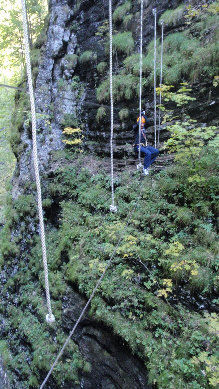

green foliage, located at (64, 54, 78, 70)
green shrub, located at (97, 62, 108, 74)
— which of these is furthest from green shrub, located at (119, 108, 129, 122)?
green foliage, located at (64, 54, 78, 70)

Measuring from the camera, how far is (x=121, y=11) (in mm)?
9508

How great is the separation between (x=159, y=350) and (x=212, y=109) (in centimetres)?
587

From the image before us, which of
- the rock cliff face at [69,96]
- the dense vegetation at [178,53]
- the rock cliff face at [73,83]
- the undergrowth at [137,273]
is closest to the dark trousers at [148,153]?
the undergrowth at [137,273]

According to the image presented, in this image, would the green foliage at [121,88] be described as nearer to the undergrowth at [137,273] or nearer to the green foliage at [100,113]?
the green foliage at [100,113]

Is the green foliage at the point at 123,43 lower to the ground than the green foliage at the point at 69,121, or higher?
higher

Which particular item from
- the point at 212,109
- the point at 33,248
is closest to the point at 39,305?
the point at 33,248

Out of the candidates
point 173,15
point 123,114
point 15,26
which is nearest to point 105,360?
point 123,114

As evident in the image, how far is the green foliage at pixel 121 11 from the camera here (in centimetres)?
944

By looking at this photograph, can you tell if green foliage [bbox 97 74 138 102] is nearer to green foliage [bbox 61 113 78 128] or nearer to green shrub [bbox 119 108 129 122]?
green shrub [bbox 119 108 129 122]

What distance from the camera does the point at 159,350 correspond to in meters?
3.39

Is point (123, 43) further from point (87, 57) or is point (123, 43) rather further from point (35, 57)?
point (35, 57)

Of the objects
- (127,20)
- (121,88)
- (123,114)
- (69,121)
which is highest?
(127,20)

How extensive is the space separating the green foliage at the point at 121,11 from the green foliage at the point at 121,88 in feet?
10.4

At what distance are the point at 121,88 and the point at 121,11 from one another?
415cm
